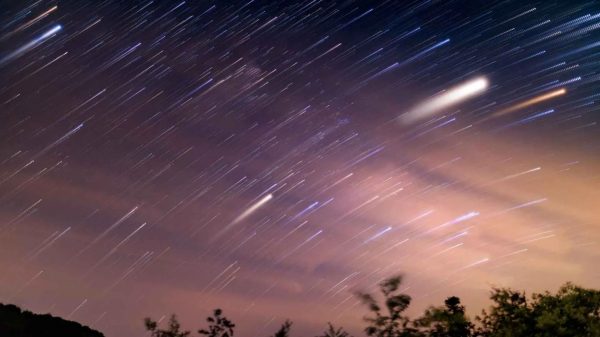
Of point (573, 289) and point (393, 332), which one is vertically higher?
point (573, 289)

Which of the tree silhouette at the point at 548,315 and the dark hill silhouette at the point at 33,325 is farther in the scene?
the dark hill silhouette at the point at 33,325

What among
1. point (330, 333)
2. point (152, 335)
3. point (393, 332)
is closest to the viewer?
point (393, 332)

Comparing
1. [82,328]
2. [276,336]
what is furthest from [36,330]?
[276,336]

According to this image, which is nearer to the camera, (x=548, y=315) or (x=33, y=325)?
(x=548, y=315)

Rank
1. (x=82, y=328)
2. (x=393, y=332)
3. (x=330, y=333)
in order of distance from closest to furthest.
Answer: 1. (x=393, y=332)
2. (x=330, y=333)
3. (x=82, y=328)

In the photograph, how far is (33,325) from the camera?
33438 mm

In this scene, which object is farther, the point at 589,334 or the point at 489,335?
the point at 489,335

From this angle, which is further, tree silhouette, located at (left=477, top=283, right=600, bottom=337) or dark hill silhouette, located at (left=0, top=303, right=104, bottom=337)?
dark hill silhouette, located at (left=0, top=303, right=104, bottom=337)

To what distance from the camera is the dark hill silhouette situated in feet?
99.8

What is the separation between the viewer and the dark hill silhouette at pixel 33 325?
99.8 feet

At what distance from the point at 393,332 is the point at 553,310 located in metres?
10.9

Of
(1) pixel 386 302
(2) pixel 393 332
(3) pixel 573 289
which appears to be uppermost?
(3) pixel 573 289

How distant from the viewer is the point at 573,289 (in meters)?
23.2

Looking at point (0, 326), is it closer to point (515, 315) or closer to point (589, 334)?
point (515, 315)
